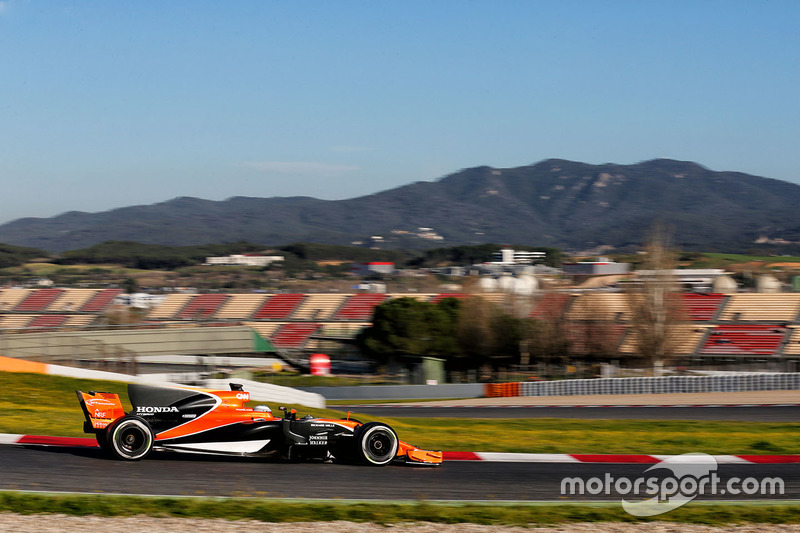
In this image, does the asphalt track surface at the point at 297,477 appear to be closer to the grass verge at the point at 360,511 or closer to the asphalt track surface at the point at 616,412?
the grass verge at the point at 360,511

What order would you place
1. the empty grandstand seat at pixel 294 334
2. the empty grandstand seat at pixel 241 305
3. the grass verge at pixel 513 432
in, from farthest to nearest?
the empty grandstand seat at pixel 241 305, the empty grandstand seat at pixel 294 334, the grass verge at pixel 513 432

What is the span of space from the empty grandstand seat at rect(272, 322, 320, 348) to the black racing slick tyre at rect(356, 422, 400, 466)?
2095 inches

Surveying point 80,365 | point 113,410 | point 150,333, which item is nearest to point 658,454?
point 113,410

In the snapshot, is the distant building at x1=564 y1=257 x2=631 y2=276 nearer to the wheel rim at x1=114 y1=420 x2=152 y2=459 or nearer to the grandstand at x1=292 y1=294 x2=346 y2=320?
the grandstand at x1=292 y1=294 x2=346 y2=320

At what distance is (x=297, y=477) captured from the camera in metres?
10.1

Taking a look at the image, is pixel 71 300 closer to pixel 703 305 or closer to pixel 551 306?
pixel 551 306

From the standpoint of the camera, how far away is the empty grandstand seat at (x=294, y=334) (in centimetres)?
6519

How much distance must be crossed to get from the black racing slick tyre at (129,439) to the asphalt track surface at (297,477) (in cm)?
13

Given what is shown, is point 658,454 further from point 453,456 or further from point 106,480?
point 106,480

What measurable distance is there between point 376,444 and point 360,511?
229cm

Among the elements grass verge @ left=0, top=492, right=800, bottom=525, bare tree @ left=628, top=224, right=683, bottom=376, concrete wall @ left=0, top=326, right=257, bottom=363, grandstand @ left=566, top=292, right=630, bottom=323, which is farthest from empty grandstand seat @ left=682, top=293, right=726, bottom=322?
grass verge @ left=0, top=492, right=800, bottom=525

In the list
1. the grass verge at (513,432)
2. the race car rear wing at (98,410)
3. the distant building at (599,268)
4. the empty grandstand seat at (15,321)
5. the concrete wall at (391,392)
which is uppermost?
the distant building at (599,268)

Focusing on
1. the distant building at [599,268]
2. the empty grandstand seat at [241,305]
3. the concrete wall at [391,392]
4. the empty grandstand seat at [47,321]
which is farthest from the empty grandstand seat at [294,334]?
the distant building at [599,268]

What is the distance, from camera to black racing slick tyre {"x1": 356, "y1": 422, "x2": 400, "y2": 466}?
1072 cm
